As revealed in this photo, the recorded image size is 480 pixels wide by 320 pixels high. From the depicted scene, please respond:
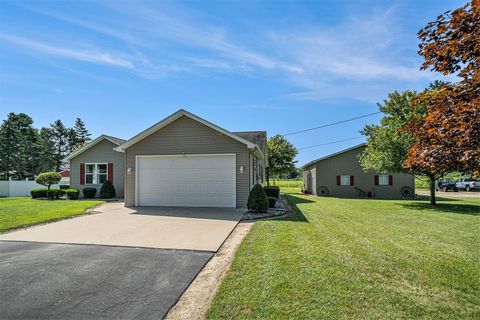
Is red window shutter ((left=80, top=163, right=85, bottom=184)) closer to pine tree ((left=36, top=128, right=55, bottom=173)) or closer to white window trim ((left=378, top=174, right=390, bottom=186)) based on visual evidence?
white window trim ((left=378, top=174, right=390, bottom=186))

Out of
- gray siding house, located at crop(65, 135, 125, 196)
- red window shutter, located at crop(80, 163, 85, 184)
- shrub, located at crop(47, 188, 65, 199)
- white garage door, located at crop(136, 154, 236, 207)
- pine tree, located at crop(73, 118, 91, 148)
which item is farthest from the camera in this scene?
pine tree, located at crop(73, 118, 91, 148)

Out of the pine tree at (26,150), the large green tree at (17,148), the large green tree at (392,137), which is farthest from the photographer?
the pine tree at (26,150)

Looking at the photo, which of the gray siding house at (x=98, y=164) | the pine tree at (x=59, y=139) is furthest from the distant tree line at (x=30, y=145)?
the gray siding house at (x=98, y=164)

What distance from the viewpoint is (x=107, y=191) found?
56.1ft

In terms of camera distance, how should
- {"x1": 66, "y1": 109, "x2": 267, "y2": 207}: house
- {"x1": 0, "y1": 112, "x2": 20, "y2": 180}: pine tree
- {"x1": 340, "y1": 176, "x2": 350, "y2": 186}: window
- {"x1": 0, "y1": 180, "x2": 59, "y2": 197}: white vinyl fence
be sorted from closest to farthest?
{"x1": 66, "y1": 109, "x2": 267, "y2": 207}: house, {"x1": 340, "y1": 176, "x2": 350, "y2": 186}: window, {"x1": 0, "y1": 180, "x2": 59, "y2": 197}: white vinyl fence, {"x1": 0, "y1": 112, "x2": 20, "y2": 180}: pine tree

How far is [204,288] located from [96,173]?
59.3ft

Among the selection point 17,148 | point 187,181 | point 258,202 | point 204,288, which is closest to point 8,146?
point 17,148

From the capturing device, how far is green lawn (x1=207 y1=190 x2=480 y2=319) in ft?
9.91

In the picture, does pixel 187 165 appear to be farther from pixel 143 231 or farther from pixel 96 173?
pixel 96 173

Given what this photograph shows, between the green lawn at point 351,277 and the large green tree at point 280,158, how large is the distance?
86.0 feet

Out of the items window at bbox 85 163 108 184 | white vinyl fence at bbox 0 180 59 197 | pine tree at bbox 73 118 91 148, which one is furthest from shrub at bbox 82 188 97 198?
pine tree at bbox 73 118 91 148

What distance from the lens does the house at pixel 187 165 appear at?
11.7 m

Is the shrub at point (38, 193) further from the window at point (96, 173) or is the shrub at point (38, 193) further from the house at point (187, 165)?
the house at point (187, 165)

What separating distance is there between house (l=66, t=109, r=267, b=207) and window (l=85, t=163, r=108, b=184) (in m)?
7.41
